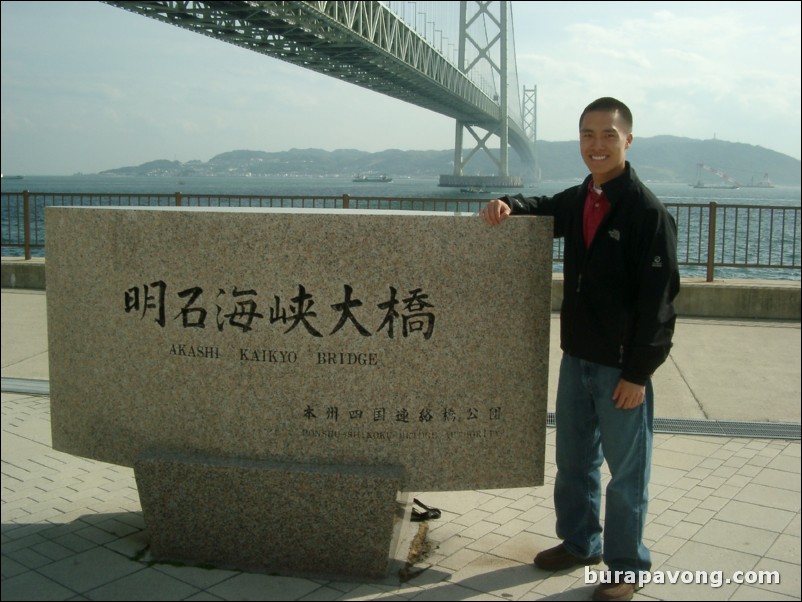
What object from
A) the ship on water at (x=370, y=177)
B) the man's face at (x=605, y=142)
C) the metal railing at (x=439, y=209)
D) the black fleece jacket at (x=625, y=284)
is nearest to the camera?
the black fleece jacket at (x=625, y=284)

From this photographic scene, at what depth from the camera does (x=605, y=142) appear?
2.40 m

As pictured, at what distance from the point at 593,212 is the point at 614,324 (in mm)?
360

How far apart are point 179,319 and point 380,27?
853 inches

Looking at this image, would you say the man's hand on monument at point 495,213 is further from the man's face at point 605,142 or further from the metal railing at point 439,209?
the metal railing at point 439,209

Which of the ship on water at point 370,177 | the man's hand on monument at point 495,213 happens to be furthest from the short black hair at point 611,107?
the ship on water at point 370,177

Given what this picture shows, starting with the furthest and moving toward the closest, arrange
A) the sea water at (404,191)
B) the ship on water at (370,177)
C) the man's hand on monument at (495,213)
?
the ship on water at (370,177) < the sea water at (404,191) < the man's hand on monument at (495,213)

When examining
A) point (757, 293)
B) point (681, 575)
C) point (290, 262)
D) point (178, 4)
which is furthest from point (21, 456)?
point (178, 4)

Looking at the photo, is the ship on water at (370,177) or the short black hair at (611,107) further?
the ship on water at (370,177)

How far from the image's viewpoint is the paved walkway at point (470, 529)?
8.28ft

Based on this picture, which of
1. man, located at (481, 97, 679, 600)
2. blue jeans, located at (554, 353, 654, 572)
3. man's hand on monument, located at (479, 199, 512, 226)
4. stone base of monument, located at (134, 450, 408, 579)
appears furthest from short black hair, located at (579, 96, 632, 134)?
Answer: stone base of monument, located at (134, 450, 408, 579)

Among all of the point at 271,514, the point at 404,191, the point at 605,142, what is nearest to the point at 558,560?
the point at 271,514

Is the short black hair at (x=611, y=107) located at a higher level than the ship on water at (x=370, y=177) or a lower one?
lower

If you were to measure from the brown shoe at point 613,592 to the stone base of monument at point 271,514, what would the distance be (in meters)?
0.66

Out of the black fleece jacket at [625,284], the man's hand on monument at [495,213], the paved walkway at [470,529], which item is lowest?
the paved walkway at [470,529]
